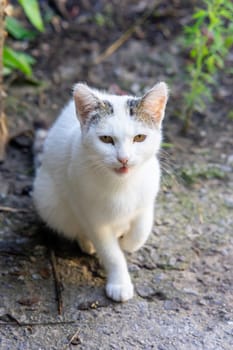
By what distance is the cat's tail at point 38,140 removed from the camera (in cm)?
368

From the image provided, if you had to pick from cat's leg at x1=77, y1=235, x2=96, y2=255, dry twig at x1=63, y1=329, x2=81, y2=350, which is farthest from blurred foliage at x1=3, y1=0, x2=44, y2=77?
dry twig at x1=63, y1=329, x2=81, y2=350

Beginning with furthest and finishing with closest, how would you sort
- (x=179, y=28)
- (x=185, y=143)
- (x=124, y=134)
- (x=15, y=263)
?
(x=179, y=28)
(x=185, y=143)
(x=15, y=263)
(x=124, y=134)

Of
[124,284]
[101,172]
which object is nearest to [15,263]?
[124,284]

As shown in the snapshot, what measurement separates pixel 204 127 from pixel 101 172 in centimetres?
165

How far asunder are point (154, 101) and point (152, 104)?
1 cm

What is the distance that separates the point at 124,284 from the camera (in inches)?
112

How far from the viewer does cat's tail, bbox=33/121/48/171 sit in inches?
145

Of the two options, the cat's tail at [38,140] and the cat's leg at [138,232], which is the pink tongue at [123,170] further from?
the cat's tail at [38,140]

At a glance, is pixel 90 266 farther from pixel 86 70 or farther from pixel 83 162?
pixel 86 70

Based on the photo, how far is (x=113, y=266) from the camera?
2.85 metres

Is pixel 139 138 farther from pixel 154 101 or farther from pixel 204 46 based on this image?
pixel 204 46

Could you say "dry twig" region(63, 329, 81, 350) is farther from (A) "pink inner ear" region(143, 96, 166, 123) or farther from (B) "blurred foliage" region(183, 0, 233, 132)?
(B) "blurred foliage" region(183, 0, 233, 132)

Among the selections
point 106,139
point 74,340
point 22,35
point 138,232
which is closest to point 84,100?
point 106,139

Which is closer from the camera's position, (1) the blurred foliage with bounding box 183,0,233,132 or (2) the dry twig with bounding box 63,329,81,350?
(2) the dry twig with bounding box 63,329,81,350
